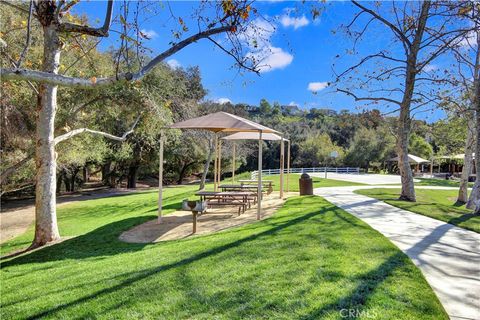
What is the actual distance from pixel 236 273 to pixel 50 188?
661cm

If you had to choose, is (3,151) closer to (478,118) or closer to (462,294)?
(462,294)

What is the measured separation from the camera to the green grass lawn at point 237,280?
346cm

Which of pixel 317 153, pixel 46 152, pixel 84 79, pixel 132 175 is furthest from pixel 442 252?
pixel 317 153

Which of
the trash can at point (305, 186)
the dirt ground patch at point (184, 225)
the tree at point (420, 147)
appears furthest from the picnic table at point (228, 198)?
the tree at point (420, 147)

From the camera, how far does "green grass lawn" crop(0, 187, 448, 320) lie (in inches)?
136

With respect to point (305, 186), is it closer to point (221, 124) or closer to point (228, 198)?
point (228, 198)

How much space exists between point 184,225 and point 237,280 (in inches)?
A: 209

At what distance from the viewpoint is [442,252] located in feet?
17.7

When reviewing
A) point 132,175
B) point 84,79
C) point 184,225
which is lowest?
point 184,225

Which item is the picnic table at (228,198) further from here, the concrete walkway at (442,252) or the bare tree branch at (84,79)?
the bare tree branch at (84,79)

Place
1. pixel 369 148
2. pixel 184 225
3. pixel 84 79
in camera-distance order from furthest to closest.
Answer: pixel 369 148, pixel 184 225, pixel 84 79

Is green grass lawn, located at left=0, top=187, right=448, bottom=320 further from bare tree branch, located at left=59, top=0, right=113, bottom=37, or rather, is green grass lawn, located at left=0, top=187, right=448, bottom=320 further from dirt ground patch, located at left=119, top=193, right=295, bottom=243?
bare tree branch, located at left=59, top=0, right=113, bottom=37

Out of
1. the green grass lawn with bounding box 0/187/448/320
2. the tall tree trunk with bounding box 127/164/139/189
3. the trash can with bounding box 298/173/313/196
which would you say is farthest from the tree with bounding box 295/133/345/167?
the green grass lawn with bounding box 0/187/448/320

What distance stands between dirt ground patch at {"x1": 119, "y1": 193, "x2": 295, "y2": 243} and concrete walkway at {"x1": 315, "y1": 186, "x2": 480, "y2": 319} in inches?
117
